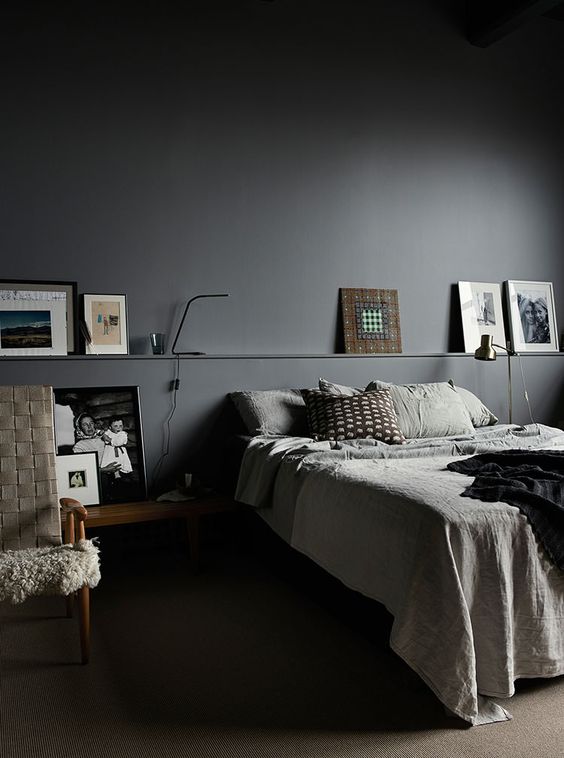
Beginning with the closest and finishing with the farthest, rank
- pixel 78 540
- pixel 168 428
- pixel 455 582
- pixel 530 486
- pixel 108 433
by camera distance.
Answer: pixel 455 582 < pixel 530 486 < pixel 78 540 < pixel 108 433 < pixel 168 428

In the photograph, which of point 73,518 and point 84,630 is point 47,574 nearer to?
point 84,630

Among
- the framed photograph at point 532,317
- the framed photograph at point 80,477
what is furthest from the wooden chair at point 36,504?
the framed photograph at point 532,317

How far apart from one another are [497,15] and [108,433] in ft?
13.0

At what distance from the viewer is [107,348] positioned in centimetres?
395

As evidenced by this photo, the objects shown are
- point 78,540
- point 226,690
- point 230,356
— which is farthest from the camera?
point 230,356

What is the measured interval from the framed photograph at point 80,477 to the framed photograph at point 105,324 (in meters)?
0.63

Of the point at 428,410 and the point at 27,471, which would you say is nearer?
the point at 27,471

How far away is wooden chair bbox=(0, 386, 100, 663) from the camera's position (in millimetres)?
2551

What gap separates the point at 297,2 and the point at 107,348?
2703mm

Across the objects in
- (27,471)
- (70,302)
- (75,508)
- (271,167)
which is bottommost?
(75,508)

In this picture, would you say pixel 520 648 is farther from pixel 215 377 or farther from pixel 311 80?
pixel 311 80

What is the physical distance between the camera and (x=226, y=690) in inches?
92.9

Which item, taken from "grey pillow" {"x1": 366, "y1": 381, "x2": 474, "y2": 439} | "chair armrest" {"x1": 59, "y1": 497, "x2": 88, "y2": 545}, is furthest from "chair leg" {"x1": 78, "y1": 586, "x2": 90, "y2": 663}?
"grey pillow" {"x1": 366, "y1": 381, "x2": 474, "y2": 439}

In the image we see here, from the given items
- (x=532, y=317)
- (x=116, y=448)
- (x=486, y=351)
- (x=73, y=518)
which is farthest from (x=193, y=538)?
(x=532, y=317)
